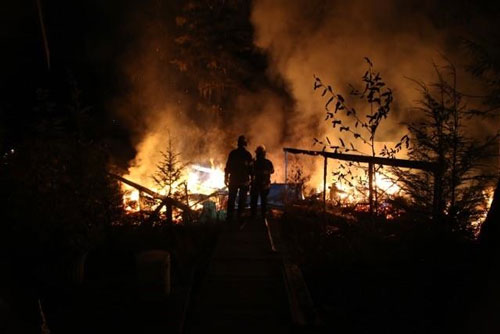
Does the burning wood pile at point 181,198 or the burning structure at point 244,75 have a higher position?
the burning structure at point 244,75

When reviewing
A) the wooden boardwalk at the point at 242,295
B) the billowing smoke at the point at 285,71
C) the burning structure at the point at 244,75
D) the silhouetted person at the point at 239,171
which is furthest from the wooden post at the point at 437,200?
the burning structure at the point at 244,75

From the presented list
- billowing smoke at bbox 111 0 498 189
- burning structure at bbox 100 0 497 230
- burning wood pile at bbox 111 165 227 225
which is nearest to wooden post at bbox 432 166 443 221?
burning wood pile at bbox 111 165 227 225

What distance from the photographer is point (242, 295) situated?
5254 millimetres

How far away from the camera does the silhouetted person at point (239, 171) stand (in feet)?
30.1

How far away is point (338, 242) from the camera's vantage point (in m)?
6.95

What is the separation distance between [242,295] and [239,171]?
4192 mm

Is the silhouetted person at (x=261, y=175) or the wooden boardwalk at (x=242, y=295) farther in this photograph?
the silhouetted person at (x=261, y=175)

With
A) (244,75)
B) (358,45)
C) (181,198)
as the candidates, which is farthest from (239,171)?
(244,75)

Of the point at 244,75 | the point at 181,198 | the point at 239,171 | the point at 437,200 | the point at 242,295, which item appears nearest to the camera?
the point at 242,295

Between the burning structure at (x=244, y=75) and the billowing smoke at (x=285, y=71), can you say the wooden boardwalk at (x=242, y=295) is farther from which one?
the burning structure at (x=244, y=75)

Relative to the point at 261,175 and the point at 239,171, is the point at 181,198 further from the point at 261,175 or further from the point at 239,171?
the point at 261,175

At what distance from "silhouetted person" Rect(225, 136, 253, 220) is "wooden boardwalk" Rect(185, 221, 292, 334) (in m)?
2.10

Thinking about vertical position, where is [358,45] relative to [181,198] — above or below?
above

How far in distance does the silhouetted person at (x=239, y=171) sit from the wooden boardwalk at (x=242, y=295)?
2105 millimetres
